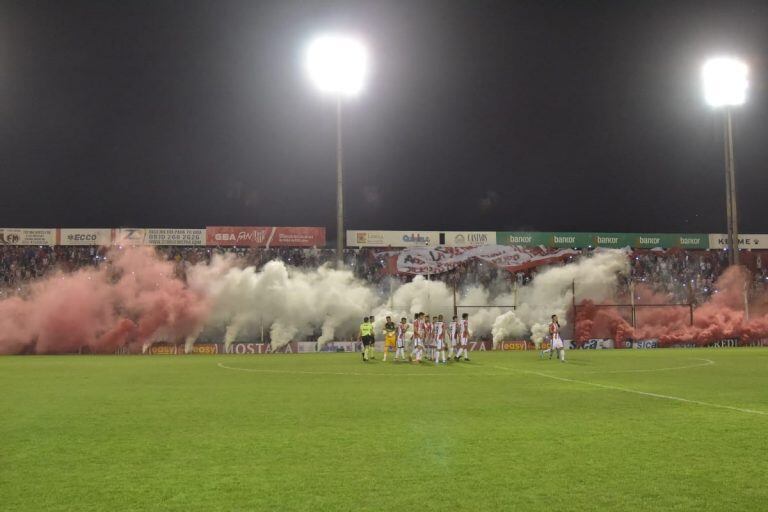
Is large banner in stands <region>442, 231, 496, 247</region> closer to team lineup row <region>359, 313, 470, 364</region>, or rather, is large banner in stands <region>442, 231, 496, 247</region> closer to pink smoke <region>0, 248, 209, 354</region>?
pink smoke <region>0, 248, 209, 354</region>

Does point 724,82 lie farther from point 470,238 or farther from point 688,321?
point 470,238

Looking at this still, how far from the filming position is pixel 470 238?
56906 mm

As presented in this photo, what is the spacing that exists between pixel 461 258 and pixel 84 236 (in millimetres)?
29817

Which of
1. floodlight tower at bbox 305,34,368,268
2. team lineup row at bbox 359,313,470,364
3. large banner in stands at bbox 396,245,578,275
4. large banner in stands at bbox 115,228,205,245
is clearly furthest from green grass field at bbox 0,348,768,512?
large banner in stands at bbox 115,228,205,245

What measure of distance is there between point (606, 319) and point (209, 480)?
3543 cm

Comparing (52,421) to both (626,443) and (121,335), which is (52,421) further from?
(121,335)

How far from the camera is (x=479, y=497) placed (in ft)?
17.7

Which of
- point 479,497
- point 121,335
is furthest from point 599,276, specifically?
point 479,497

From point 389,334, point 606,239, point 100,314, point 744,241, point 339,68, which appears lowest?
point 389,334

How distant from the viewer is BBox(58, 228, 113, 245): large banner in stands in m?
51.4

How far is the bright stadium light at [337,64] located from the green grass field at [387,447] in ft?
→ 63.5

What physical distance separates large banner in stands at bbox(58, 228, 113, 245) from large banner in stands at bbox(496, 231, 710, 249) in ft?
106

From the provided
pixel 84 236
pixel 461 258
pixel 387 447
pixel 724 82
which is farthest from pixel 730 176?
pixel 84 236

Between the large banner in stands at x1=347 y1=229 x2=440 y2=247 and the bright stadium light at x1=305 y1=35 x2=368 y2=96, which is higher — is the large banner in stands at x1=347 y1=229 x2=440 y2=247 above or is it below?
below
